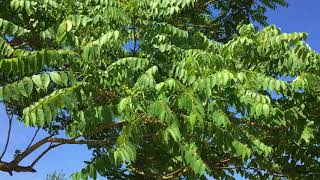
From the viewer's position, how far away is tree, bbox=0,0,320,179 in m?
4.85

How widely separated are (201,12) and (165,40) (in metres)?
3.81

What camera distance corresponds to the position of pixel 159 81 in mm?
5434

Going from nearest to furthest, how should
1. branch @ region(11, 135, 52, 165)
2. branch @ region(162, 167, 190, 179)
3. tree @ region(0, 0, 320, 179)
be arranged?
tree @ region(0, 0, 320, 179)
branch @ region(11, 135, 52, 165)
branch @ region(162, 167, 190, 179)

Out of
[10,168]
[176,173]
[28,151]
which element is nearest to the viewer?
[28,151]

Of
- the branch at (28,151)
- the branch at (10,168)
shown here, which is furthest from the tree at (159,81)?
the branch at (10,168)

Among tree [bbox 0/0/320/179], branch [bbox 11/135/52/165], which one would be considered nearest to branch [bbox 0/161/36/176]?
branch [bbox 11/135/52/165]

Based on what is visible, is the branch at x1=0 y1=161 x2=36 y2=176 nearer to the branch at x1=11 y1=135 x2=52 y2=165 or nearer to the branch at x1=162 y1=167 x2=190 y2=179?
the branch at x1=11 y1=135 x2=52 y2=165

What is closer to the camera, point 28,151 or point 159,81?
point 159,81

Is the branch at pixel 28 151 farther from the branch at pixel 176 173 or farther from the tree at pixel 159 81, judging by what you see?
the branch at pixel 176 173

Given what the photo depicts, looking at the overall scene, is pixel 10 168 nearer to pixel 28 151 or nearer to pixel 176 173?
pixel 28 151

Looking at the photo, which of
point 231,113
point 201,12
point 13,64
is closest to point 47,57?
point 13,64

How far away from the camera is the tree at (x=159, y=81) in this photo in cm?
485

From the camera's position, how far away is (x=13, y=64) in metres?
4.80

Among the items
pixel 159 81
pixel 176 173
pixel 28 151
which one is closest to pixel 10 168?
A: pixel 28 151
